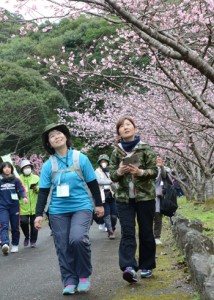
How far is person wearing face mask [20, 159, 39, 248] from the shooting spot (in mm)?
9695

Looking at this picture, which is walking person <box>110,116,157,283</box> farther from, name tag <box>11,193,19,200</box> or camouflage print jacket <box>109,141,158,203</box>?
name tag <box>11,193,19,200</box>

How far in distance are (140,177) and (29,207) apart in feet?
17.1

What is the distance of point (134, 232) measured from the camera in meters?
4.97

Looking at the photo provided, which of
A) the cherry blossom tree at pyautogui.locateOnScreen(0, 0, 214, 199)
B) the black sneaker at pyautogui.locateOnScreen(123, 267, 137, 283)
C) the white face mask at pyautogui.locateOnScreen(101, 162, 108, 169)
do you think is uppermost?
the cherry blossom tree at pyautogui.locateOnScreen(0, 0, 214, 199)

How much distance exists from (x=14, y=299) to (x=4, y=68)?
2396 cm

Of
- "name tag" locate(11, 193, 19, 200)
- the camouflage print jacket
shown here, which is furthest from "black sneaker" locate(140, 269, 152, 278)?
"name tag" locate(11, 193, 19, 200)

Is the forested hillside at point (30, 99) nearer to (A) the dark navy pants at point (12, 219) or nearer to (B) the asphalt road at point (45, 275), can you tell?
(A) the dark navy pants at point (12, 219)

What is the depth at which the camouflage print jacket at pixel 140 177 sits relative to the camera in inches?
194

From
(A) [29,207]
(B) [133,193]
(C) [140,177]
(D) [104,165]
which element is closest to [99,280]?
(B) [133,193]

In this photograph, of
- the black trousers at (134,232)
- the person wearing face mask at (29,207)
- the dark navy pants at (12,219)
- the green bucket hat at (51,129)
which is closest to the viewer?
the black trousers at (134,232)

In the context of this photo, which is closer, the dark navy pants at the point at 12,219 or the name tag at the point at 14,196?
the dark navy pants at the point at 12,219

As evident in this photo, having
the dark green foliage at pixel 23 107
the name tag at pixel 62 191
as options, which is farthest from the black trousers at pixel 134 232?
the dark green foliage at pixel 23 107

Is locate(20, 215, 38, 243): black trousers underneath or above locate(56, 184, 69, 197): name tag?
underneath

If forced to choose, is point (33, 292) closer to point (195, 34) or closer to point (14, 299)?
point (14, 299)
